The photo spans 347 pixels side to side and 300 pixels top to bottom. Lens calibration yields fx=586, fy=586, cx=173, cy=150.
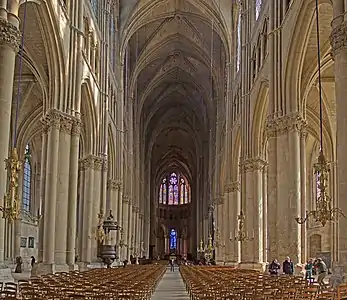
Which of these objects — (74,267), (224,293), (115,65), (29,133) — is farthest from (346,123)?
(115,65)

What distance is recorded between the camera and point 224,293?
43.7 feet

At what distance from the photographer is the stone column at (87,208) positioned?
34969 mm

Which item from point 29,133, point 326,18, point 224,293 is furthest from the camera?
point 29,133

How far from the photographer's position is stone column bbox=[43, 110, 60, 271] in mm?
26000

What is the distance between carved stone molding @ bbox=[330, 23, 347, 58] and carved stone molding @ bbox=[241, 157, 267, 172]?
765 inches

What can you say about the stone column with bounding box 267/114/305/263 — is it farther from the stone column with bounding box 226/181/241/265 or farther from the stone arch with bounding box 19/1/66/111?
the stone column with bounding box 226/181/241/265

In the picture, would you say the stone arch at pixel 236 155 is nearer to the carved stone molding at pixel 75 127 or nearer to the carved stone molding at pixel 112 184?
the carved stone molding at pixel 112 184

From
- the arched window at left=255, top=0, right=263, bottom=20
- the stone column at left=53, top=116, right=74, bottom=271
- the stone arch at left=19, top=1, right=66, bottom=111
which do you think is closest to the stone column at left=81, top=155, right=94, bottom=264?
the stone column at left=53, top=116, right=74, bottom=271

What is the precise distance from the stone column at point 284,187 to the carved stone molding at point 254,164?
9.24 metres

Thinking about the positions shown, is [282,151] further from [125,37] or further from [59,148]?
[125,37]

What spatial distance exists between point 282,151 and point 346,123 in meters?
9.34

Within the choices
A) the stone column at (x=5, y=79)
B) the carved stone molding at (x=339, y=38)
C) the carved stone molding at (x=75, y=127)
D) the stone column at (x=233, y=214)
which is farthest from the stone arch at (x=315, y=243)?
the stone column at (x=5, y=79)

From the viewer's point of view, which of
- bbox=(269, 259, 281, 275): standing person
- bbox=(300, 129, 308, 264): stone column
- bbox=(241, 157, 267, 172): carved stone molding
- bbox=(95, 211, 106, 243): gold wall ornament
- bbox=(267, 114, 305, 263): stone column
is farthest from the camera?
bbox=(241, 157, 267, 172): carved stone molding

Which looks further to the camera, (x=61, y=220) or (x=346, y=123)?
(x=61, y=220)
